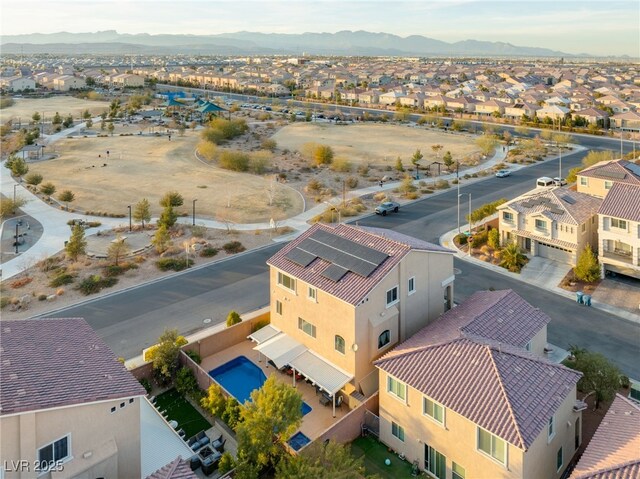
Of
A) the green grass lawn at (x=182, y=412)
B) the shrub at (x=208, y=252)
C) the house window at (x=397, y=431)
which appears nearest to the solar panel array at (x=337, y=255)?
the house window at (x=397, y=431)

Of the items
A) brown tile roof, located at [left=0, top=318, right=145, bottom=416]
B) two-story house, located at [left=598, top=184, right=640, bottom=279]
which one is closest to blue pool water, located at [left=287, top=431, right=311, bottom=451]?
brown tile roof, located at [left=0, top=318, right=145, bottom=416]

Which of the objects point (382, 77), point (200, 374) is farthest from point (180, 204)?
point (382, 77)

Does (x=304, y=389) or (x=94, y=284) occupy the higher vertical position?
(x=94, y=284)

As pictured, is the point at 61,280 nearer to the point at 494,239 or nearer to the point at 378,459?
the point at 378,459

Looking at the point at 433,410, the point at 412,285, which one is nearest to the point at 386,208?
the point at 412,285

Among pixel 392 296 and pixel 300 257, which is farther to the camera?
pixel 300 257

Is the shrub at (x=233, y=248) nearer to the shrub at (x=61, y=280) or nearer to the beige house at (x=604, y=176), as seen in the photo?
the shrub at (x=61, y=280)
